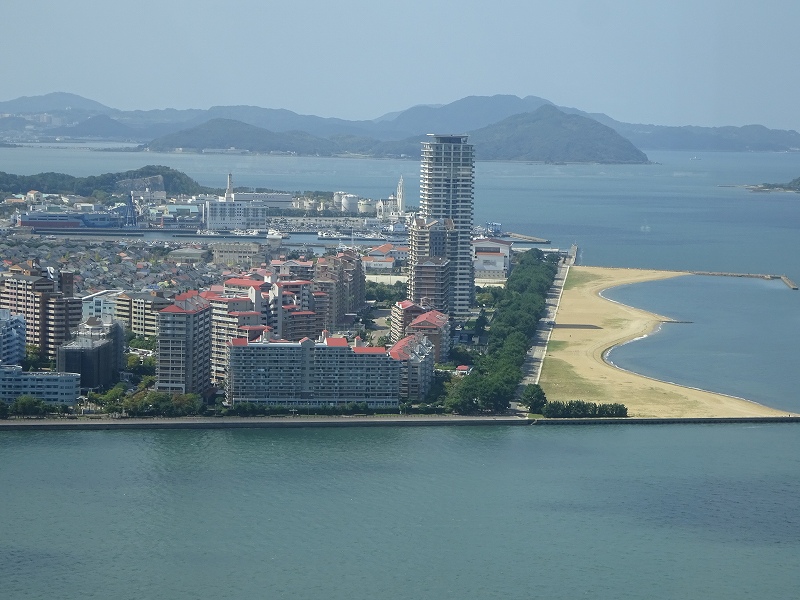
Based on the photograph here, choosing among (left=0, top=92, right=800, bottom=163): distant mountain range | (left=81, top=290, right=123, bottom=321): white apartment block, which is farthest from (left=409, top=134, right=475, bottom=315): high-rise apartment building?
(left=0, top=92, right=800, bottom=163): distant mountain range

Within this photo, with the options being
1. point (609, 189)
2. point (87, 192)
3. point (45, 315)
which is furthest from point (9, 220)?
point (609, 189)

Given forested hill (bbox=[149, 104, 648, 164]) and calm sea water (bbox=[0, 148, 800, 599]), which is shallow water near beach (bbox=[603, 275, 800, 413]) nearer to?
calm sea water (bbox=[0, 148, 800, 599])

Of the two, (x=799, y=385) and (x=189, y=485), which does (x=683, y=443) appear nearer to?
(x=799, y=385)

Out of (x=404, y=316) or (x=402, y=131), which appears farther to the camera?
(x=402, y=131)

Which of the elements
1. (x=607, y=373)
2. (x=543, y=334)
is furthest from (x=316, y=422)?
(x=543, y=334)

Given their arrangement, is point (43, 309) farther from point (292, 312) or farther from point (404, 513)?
point (404, 513)
